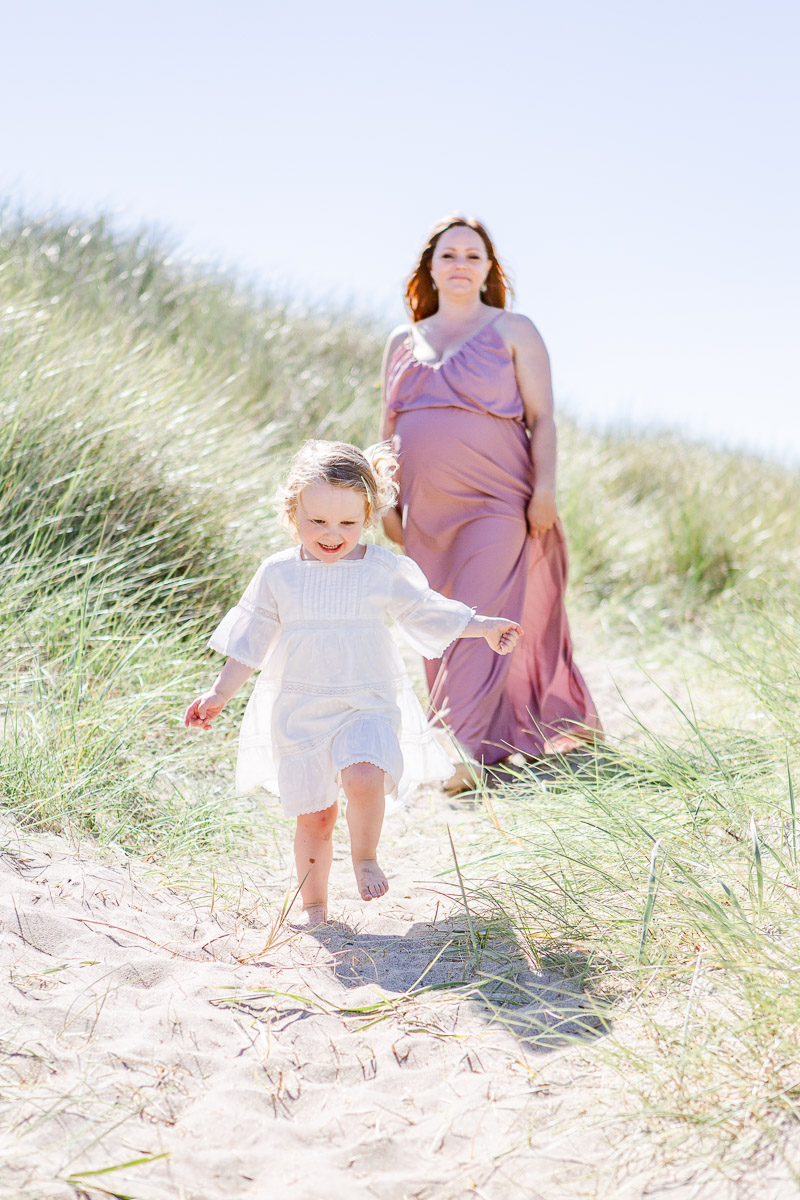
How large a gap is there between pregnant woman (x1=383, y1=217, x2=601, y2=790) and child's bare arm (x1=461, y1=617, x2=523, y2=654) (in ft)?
4.44

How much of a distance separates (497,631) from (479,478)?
155 centimetres

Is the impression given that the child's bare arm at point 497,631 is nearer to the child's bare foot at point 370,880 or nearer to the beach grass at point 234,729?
the beach grass at point 234,729

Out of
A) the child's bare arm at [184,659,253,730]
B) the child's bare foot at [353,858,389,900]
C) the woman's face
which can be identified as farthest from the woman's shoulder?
the child's bare foot at [353,858,389,900]

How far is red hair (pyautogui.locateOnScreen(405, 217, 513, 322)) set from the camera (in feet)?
12.6

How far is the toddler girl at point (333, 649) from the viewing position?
7.57 ft

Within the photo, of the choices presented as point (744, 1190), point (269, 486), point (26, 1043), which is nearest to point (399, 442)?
point (269, 486)

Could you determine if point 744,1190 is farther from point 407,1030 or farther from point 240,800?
point 240,800

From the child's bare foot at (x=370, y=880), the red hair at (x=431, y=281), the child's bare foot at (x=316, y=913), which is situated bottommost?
the child's bare foot at (x=316, y=913)

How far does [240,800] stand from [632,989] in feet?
5.19

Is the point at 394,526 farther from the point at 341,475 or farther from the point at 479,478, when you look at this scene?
the point at 341,475

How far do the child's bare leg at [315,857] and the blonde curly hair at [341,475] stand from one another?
2.29 ft

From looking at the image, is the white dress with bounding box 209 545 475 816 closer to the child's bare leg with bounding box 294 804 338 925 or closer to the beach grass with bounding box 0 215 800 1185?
the child's bare leg with bounding box 294 804 338 925

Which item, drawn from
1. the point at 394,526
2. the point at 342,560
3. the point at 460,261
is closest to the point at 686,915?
the point at 342,560

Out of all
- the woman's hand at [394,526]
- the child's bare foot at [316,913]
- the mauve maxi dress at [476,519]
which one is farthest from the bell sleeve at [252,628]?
the woman's hand at [394,526]
